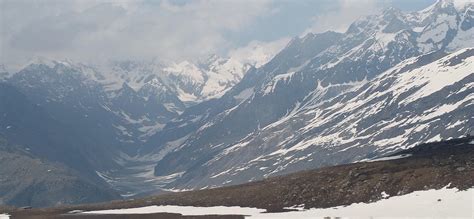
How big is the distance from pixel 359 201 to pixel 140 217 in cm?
3792

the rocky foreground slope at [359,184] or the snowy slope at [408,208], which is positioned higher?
the rocky foreground slope at [359,184]

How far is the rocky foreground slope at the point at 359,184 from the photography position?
10975 cm

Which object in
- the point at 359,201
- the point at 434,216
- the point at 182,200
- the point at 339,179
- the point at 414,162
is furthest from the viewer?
the point at 182,200

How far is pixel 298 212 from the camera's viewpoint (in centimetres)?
11038

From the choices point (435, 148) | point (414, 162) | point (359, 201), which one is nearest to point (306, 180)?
point (414, 162)

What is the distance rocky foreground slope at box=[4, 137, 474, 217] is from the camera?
110 meters

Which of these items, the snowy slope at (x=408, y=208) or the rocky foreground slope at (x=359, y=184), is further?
the rocky foreground slope at (x=359, y=184)

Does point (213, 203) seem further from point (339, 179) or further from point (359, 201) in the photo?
point (359, 201)

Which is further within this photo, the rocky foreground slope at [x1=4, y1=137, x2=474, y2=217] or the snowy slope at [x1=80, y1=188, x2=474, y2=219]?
the rocky foreground slope at [x1=4, y1=137, x2=474, y2=217]

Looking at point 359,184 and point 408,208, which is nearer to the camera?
point 408,208

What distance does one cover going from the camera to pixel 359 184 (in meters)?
120

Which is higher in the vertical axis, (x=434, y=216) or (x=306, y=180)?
(x=306, y=180)

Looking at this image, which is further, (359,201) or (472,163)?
(472,163)

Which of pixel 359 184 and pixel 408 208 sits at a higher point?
pixel 359 184
